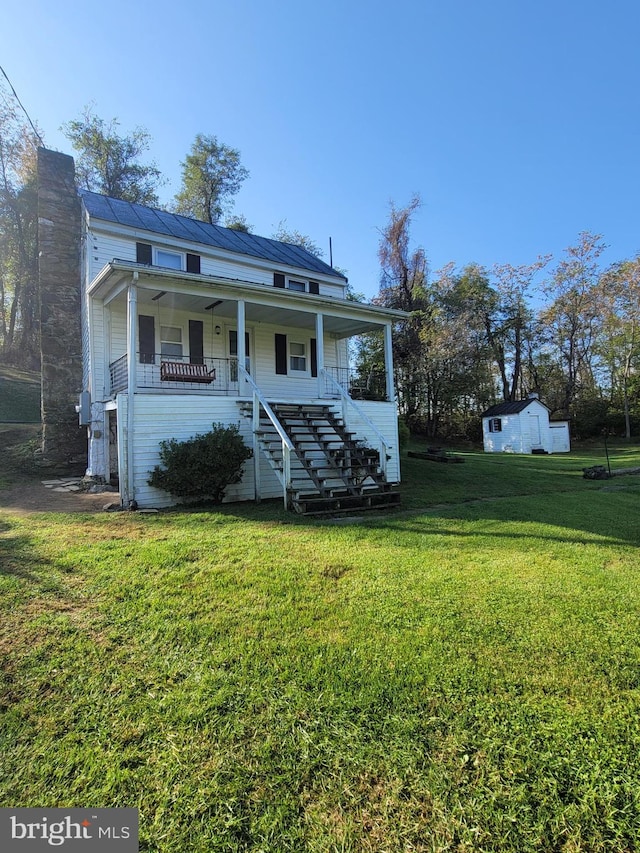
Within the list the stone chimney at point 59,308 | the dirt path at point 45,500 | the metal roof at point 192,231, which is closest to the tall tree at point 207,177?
the metal roof at point 192,231

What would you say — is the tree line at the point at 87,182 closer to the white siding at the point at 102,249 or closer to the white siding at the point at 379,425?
the white siding at the point at 102,249

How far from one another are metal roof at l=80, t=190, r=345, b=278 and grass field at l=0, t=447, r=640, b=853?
1016cm

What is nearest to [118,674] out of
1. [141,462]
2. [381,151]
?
[141,462]

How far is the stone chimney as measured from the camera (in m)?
12.0

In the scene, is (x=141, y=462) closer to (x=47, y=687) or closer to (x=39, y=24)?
(x=47, y=687)

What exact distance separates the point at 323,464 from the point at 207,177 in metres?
24.1

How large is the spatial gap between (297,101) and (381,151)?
163 inches

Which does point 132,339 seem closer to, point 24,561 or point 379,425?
point 24,561

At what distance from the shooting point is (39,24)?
24.3 feet

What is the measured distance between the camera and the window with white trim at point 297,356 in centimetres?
1326

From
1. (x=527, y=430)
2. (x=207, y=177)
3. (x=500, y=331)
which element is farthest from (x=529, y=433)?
(x=207, y=177)

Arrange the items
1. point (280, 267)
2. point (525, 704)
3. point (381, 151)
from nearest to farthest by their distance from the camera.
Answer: point (525, 704)
point (280, 267)
point (381, 151)

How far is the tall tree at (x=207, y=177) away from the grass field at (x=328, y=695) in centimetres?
2644

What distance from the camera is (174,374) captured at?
31.7 feet
